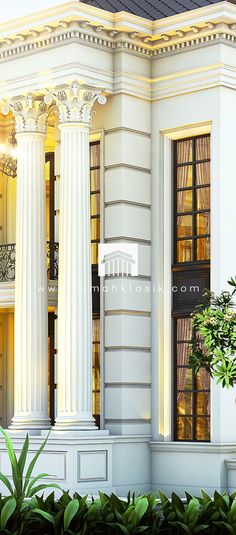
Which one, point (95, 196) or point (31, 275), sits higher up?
point (95, 196)

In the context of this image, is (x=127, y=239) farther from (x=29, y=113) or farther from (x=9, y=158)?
(x=9, y=158)

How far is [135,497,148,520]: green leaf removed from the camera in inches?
528

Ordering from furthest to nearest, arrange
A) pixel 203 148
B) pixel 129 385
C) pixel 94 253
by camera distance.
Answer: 1. pixel 94 253
2. pixel 203 148
3. pixel 129 385

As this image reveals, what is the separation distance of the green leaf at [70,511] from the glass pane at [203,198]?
1041cm

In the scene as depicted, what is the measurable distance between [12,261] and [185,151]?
4532 millimetres

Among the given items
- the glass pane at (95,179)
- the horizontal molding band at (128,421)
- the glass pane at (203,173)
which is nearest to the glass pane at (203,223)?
the glass pane at (203,173)

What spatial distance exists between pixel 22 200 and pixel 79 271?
2.04 metres

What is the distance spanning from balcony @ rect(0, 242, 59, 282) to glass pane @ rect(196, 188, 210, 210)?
328cm

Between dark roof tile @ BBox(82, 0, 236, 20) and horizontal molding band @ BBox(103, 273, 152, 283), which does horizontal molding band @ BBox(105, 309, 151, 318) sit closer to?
horizontal molding band @ BBox(103, 273, 152, 283)

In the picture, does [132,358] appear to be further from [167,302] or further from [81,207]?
[81,207]

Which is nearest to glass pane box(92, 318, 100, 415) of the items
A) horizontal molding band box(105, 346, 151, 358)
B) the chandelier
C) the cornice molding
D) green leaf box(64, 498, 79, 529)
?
horizontal molding band box(105, 346, 151, 358)

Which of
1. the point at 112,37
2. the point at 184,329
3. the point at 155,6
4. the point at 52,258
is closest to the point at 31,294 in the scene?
the point at 52,258

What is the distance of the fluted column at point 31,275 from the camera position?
76.4ft

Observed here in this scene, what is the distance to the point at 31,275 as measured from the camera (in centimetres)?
2339
